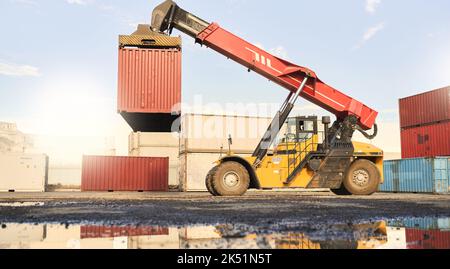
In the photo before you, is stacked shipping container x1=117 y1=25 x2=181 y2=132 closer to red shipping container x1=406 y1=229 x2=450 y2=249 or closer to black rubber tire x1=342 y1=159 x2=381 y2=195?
black rubber tire x1=342 y1=159 x2=381 y2=195

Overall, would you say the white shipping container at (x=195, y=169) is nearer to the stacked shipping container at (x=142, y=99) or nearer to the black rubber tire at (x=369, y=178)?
the stacked shipping container at (x=142, y=99)

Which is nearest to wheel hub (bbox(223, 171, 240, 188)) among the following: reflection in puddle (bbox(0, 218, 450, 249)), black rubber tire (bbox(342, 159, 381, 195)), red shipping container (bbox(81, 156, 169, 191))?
black rubber tire (bbox(342, 159, 381, 195))

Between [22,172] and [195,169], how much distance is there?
12.8 m

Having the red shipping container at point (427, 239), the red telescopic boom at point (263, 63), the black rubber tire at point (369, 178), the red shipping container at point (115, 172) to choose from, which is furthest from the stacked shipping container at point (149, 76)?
the red shipping container at point (427, 239)

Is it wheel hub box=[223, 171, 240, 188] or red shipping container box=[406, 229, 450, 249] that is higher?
wheel hub box=[223, 171, 240, 188]

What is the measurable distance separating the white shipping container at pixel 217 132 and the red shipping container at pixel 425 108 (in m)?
10.5

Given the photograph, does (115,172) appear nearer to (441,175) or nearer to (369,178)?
(369,178)

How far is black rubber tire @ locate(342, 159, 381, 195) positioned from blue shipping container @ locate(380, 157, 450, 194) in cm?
997

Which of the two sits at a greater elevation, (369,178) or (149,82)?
(149,82)

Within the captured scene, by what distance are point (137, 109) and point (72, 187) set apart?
454 inches

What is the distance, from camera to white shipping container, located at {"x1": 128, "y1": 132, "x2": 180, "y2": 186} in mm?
26406

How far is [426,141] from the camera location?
26.2 metres

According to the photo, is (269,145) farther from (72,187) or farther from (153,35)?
(72,187)

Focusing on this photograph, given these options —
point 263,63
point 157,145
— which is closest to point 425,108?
point 263,63
